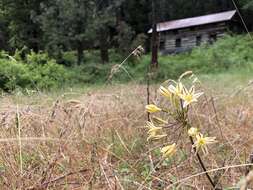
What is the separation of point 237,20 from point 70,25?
12.8m

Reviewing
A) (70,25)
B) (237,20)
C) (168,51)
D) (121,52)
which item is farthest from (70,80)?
(237,20)

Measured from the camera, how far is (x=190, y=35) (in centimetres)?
2764

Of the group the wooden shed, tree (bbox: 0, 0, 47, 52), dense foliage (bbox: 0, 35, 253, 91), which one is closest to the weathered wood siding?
the wooden shed

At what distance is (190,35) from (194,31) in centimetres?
36

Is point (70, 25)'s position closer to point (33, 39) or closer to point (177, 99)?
point (33, 39)

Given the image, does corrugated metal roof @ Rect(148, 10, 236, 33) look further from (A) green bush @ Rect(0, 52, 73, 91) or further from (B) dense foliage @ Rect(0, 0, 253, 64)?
(A) green bush @ Rect(0, 52, 73, 91)

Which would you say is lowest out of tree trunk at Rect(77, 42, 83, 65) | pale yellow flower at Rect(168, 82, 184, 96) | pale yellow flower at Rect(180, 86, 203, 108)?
pale yellow flower at Rect(180, 86, 203, 108)

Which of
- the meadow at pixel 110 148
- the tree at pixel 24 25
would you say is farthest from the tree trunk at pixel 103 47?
the meadow at pixel 110 148

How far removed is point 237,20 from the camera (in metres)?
28.0

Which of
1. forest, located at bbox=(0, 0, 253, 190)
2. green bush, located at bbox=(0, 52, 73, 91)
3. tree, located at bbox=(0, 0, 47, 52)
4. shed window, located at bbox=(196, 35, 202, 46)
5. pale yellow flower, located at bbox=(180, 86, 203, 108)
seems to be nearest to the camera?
pale yellow flower, located at bbox=(180, 86, 203, 108)

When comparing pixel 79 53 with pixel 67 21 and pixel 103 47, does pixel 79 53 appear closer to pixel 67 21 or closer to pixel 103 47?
pixel 103 47

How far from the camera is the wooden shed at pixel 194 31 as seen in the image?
2669 cm

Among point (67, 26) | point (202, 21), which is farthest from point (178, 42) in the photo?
point (67, 26)

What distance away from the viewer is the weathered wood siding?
26.9 meters
